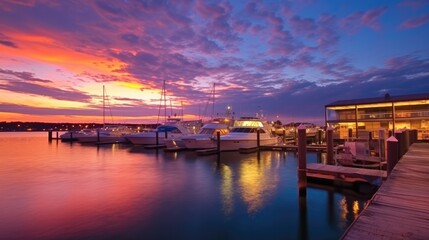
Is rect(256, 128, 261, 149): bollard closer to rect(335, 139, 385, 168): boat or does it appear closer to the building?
the building

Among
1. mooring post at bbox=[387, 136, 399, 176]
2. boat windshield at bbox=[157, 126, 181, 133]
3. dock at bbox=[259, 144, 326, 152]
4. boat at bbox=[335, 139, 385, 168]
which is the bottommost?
dock at bbox=[259, 144, 326, 152]

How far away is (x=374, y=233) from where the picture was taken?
14.9ft

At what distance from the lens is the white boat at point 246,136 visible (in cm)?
3328

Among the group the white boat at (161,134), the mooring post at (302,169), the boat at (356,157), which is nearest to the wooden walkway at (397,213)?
the mooring post at (302,169)

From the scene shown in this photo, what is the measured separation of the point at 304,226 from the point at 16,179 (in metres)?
19.4

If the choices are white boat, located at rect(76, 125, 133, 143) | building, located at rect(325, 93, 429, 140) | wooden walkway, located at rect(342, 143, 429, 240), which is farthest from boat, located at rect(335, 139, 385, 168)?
white boat, located at rect(76, 125, 133, 143)

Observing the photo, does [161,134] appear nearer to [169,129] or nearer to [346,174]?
[169,129]

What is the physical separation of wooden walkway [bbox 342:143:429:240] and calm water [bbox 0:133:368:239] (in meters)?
2.72

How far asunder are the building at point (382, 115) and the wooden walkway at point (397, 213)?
22742mm

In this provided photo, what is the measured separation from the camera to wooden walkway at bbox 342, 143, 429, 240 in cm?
458

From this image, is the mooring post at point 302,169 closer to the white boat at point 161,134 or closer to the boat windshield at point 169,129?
the white boat at point 161,134

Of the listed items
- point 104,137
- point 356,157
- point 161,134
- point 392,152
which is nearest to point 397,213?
point 392,152

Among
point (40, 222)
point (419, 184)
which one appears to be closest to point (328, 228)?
point (419, 184)

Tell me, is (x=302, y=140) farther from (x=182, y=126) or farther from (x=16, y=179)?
(x=182, y=126)
